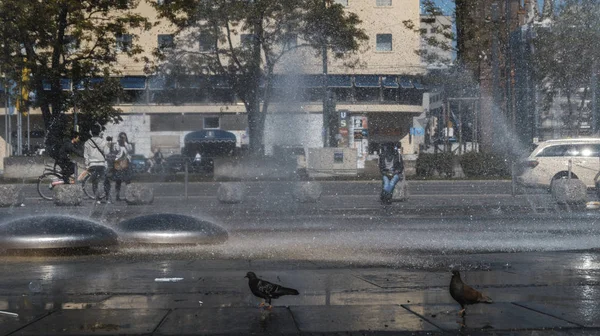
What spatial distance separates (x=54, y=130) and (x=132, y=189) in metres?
6.33

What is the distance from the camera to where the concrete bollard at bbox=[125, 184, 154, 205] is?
2152cm

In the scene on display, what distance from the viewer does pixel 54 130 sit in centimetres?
2669

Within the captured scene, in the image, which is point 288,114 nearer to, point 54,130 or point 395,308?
point 54,130

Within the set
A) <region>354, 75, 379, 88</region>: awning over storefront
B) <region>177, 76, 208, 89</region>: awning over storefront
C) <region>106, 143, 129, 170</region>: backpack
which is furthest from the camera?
<region>354, 75, 379, 88</region>: awning over storefront

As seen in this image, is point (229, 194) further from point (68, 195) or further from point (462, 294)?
point (462, 294)

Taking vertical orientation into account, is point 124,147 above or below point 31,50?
below

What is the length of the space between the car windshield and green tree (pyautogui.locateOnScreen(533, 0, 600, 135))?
116 millimetres

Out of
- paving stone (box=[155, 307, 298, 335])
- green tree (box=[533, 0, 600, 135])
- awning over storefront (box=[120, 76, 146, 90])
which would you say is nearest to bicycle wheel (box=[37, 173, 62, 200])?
paving stone (box=[155, 307, 298, 335])

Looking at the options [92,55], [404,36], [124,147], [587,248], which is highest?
[404,36]

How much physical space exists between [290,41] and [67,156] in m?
15.9

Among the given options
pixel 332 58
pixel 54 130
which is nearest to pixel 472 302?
pixel 54 130

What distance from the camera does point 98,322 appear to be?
243 inches

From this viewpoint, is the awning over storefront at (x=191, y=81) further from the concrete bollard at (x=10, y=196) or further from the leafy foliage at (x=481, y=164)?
the concrete bollard at (x=10, y=196)

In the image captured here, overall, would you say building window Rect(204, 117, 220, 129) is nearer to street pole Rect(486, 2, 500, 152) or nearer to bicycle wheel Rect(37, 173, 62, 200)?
street pole Rect(486, 2, 500, 152)
